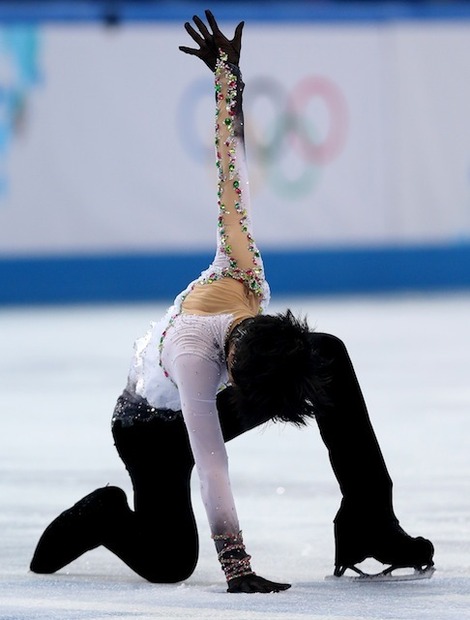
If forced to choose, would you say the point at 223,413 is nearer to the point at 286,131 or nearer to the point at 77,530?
the point at 77,530

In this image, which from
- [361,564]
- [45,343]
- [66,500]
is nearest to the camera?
[361,564]

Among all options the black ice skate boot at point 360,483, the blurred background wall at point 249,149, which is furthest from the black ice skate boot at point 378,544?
the blurred background wall at point 249,149

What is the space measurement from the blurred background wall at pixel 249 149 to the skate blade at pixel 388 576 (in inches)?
333

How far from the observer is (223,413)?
3029 mm

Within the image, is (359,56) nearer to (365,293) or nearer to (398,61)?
(398,61)

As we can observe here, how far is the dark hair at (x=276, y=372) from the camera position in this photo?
2674 mm

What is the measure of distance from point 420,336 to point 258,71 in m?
3.92

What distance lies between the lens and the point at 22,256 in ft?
37.3

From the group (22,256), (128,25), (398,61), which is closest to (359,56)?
(398,61)

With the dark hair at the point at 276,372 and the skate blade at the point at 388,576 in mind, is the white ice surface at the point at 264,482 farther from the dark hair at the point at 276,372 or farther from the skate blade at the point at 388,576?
the dark hair at the point at 276,372

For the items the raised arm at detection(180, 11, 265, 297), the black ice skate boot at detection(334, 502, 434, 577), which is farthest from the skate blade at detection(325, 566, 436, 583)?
the raised arm at detection(180, 11, 265, 297)

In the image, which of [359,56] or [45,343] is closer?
[45,343]

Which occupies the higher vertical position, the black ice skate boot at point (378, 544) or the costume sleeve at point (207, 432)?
the costume sleeve at point (207, 432)

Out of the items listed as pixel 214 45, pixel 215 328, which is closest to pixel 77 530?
pixel 215 328
